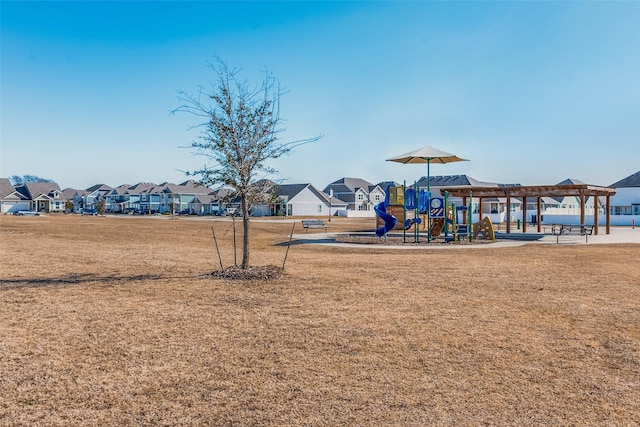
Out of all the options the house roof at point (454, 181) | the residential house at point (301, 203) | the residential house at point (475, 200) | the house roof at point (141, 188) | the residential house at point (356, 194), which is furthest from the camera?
the house roof at point (141, 188)

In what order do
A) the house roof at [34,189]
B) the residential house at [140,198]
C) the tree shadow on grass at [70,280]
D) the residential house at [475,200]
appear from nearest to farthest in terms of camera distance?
the tree shadow on grass at [70,280] → the residential house at [475,200] → the house roof at [34,189] → the residential house at [140,198]

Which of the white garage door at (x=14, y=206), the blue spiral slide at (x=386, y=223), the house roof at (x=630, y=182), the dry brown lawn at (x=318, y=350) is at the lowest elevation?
the dry brown lawn at (x=318, y=350)

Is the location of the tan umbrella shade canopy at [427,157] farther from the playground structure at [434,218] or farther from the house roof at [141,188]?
the house roof at [141,188]

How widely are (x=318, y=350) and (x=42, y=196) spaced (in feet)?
346

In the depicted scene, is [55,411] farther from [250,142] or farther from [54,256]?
[54,256]

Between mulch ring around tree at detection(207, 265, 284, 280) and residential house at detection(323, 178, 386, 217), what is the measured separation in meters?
74.9

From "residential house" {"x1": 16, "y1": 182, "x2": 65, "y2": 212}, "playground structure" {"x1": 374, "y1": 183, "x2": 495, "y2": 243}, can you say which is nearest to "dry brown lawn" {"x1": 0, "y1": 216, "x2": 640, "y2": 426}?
"playground structure" {"x1": 374, "y1": 183, "x2": 495, "y2": 243}

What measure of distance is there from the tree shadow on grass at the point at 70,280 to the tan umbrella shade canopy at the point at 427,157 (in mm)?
15206

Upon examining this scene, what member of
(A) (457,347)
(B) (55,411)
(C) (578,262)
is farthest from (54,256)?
(C) (578,262)

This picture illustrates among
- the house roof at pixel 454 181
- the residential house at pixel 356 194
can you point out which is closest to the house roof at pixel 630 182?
the house roof at pixel 454 181

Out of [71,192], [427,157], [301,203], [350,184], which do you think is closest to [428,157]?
[427,157]

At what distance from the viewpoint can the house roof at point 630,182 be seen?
5169 centimetres

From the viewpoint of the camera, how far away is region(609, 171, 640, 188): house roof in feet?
170

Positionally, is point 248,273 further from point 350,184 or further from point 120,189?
point 120,189
